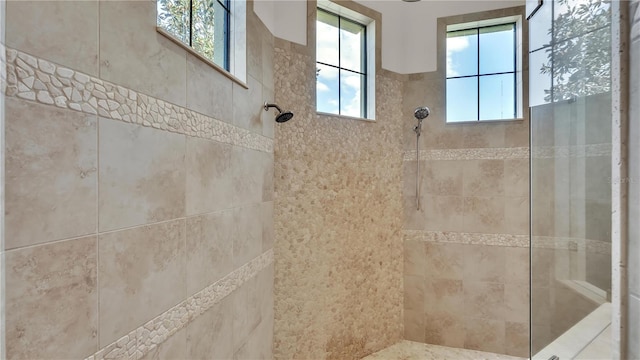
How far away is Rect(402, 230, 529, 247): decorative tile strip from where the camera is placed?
7.83 ft

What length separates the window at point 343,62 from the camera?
223 centimetres

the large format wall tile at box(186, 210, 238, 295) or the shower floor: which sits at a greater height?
the large format wall tile at box(186, 210, 238, 295)

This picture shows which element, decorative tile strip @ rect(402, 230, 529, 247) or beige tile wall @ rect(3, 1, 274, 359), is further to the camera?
decorative tile strip @ rect(402, 230, 529, 247)

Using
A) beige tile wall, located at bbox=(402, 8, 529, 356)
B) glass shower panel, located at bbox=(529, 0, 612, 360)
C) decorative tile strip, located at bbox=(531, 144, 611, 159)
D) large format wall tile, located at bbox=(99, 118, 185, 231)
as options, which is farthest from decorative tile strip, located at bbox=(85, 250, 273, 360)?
beige tile wall, located at bbox=(402, 8, 529, 356)

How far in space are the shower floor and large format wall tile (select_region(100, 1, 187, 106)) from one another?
2.38 metres

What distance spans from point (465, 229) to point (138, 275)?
2420mm

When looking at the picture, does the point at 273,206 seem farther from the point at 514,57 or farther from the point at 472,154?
the point at 514,57

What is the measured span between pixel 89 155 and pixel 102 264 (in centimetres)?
27

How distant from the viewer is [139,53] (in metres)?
0.83

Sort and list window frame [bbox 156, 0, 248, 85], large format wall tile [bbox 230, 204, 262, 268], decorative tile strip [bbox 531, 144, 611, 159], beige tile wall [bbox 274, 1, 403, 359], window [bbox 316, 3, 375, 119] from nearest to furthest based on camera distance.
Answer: decorative tile strip [bbox 531, 144, 611, 159], large format wall tile [bbox 230, 204, 262, 268], window frame [bbox 156, 0, 248, 85], beige tile wall [bbox 274, 1, 403, 359], window [bbox 316, 3, 375, 119]

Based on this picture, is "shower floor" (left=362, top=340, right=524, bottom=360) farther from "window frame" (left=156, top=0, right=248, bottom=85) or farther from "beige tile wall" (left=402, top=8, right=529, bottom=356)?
A: "window frame" (left=156, top=0, right=248, bottom=85)

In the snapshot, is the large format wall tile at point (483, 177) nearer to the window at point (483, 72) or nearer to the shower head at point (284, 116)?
the window at point (483, 72)

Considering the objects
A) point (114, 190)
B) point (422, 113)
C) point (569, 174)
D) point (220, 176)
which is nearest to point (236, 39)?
point (220, 176)

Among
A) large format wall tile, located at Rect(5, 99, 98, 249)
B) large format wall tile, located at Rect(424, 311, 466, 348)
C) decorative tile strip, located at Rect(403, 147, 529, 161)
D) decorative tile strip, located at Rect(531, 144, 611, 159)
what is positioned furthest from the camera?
large format wall tile, located at Rect(424, 311, 466, 348)
